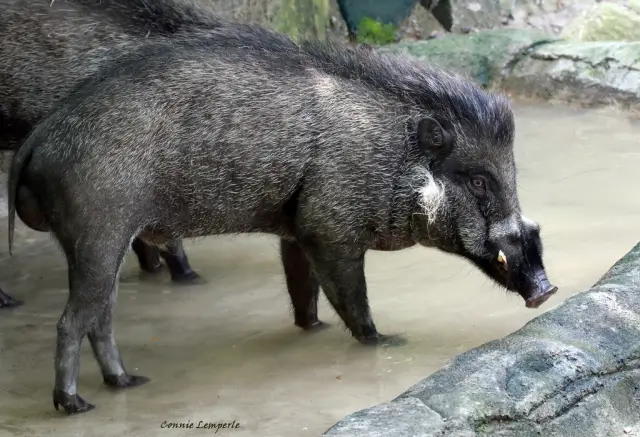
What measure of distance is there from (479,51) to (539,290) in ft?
18.0

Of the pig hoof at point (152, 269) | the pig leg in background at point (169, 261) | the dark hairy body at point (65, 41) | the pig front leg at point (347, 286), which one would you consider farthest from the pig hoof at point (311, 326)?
the pig hoof at point (152, 269)

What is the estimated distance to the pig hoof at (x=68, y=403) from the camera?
432cm

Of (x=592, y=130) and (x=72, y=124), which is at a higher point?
(x=72, y=124)

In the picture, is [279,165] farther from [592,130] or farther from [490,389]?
[592,130]

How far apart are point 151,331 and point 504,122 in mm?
2029

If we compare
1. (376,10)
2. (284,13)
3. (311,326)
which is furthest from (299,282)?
(376,10)

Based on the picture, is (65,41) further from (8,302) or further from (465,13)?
(465,13)

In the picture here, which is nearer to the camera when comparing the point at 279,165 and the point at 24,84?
the point at 279,165

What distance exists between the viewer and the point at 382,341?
4.99 meters

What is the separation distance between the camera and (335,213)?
4.69 metres

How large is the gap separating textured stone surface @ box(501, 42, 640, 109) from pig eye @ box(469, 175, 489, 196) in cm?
468

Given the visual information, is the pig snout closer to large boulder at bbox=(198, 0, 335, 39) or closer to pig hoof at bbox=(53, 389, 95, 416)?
pig hoof at bbox=(53, 389, 95, 416)

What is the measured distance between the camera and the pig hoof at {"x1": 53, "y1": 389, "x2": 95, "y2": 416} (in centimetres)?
432

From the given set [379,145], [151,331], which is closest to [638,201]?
[379,145]
